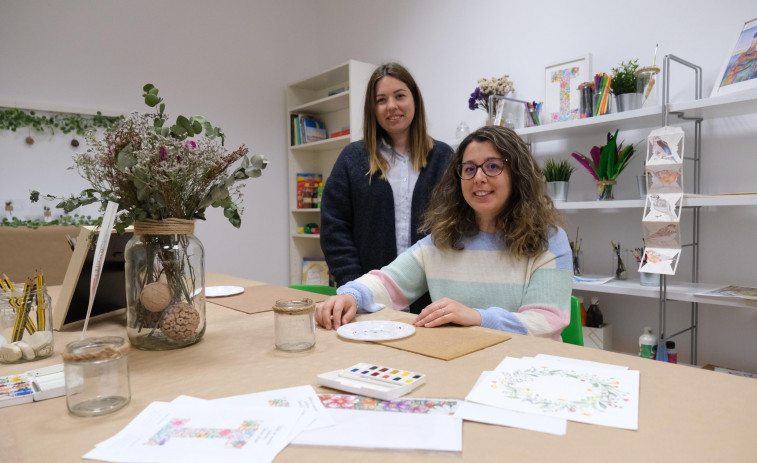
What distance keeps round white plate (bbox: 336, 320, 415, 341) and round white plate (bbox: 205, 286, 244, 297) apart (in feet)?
1.94

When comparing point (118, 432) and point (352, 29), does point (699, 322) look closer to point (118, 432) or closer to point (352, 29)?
point (118, 432)

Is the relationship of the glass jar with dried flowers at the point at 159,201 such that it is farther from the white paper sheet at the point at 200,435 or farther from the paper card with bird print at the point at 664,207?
the paper card with bird print at the point at 664,207

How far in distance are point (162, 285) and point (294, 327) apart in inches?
10.8

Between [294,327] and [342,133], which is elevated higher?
[342,133]

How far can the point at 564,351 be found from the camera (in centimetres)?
99

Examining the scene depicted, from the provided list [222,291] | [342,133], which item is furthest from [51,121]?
[222,291]

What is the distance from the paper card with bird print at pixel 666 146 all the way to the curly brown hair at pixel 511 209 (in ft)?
2.97

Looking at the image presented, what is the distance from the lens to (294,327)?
40.0 inches

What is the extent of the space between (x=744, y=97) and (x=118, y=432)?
2.30m

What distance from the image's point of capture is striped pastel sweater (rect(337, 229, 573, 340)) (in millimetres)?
1277

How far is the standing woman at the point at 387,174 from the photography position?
199cm

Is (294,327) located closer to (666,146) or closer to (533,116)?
(666,146)

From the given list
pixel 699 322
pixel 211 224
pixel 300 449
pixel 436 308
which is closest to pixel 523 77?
pixel 699 322

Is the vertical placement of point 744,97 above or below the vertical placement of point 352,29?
below
